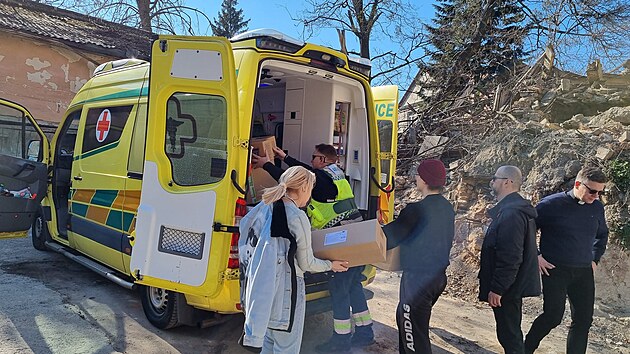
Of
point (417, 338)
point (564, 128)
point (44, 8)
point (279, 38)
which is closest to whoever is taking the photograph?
point (417, 338)

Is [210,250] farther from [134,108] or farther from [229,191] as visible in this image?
[134,108]

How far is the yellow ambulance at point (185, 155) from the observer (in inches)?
128

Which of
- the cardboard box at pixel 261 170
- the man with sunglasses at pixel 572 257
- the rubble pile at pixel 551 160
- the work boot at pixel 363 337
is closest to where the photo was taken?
the man with sunglasses at pixel 572 257

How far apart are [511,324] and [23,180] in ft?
17.1

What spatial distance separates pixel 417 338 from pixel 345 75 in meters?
2.30

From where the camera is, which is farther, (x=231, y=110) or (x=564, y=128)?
(x=564, y=128)

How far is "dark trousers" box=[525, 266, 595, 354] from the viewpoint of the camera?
11.4ft

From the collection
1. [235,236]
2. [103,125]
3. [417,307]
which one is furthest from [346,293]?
[103,125]

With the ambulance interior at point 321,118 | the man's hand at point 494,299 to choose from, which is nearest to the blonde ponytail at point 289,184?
the man's hand at point 494,299

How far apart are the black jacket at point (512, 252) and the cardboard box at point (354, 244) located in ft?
2.76

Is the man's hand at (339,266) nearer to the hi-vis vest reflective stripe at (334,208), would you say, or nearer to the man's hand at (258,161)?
the hi-vis vest reflective stripe at (334,208)

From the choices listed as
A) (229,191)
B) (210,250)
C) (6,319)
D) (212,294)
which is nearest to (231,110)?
(229,191)

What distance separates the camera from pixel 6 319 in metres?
3.98

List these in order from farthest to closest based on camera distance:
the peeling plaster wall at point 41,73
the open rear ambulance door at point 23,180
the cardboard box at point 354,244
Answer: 1. the peeling plaster wall at point 41,73
2. the open rear ambulance door at point 23,180
3. the cardboard box at point 354,244
